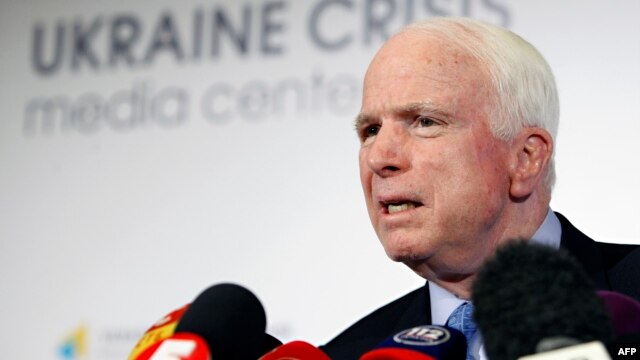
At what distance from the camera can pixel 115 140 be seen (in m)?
3.53

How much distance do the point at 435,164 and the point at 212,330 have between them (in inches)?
31.2

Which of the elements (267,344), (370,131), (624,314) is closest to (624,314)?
(624,314)

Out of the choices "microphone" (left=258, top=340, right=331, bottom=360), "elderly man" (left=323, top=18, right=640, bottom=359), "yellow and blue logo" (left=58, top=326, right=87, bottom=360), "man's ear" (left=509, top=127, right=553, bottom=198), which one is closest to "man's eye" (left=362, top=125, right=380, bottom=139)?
"elderly man" (left=323, top=18, right=640, bottom=359)

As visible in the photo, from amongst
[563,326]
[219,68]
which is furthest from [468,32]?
[219,68]

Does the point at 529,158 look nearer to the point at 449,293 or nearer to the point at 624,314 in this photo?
the point at 449,293

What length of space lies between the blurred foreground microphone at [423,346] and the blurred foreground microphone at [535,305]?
0.25 meters

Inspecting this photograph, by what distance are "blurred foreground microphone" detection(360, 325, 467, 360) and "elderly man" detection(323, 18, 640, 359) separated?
0.58 meters

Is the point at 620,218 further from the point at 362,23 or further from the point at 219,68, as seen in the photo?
the point at 219,68

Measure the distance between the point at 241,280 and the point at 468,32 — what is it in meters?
1.34

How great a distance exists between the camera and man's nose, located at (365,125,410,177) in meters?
2.01

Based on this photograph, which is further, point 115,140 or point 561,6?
point 115,140

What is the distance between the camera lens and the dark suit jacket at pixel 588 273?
2066mm

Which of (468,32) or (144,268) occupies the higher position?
(468,32)

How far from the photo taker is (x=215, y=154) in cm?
335
